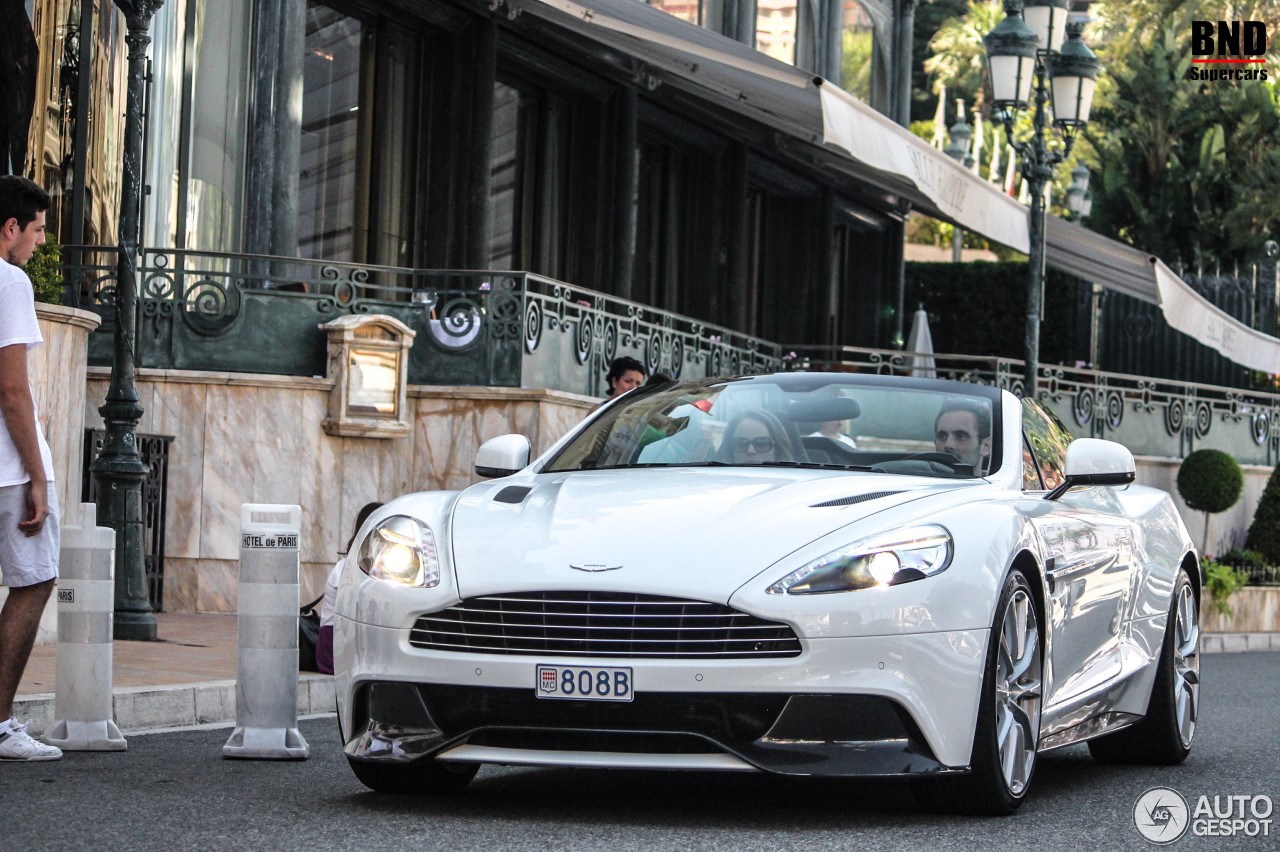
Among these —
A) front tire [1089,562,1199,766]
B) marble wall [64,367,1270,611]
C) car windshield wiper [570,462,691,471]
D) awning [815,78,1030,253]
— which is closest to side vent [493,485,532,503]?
car windshield wiper [570,462,691,471]

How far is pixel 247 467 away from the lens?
1495 cm

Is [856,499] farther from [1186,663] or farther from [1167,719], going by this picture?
[1186,663]

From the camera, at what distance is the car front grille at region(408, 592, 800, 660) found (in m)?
5.66

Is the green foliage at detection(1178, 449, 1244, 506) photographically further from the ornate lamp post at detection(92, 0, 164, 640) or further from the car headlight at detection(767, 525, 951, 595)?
the car headlight at detection(767, 525, 951, 595)

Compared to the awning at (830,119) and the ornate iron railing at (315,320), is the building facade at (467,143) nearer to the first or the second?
the awning at (830,119)

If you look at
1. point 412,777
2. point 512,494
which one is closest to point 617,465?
point 512,494

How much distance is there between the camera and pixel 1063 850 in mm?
5570

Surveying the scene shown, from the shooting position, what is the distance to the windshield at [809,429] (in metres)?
7.04

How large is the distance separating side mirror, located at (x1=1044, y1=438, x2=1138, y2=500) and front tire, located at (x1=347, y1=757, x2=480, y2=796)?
2265 mm

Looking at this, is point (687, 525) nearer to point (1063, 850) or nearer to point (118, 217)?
point (1063, 850)

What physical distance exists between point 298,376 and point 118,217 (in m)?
2.13

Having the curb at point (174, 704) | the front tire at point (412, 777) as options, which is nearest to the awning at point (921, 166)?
the curb at point (174, 704)

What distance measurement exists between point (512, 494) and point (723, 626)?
1.13m

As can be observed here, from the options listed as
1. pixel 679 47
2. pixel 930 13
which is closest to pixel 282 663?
pixel 679 47
